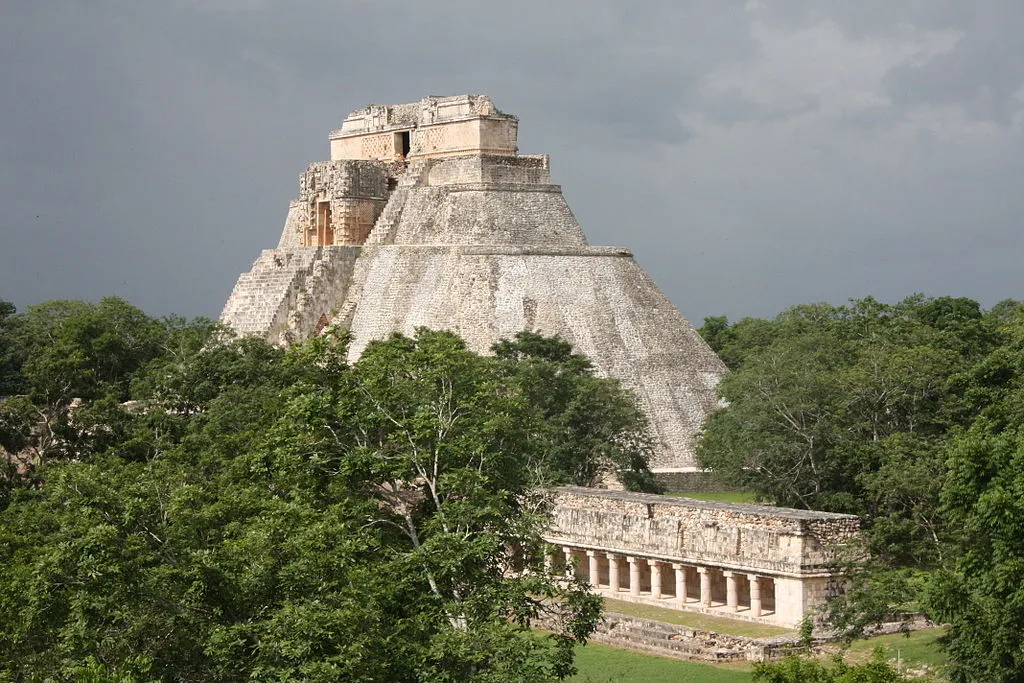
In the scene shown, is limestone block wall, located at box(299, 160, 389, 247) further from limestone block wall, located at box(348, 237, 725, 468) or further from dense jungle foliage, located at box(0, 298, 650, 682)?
dense jungle foliage, located at box(0, 298, 650, 682)

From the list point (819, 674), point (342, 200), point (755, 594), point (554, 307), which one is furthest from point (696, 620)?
point (342, 200)

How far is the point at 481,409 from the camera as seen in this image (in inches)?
770

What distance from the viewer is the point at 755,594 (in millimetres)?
24953

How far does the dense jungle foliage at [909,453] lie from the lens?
1877 centimetres

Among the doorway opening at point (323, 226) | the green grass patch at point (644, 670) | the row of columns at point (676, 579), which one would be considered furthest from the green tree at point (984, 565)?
the doorway opening at point (323, 226)

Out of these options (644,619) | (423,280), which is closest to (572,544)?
(644,619)

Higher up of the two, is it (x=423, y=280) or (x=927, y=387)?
(x=423, y=280)

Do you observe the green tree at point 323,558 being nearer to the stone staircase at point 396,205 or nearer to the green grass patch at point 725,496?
the green grass patch at point 725,496

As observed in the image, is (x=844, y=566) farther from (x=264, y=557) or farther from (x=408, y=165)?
(x=408, y=165)

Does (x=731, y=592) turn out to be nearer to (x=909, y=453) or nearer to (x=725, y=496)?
(x=909, y=453)

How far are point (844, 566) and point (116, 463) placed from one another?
32.2 ft

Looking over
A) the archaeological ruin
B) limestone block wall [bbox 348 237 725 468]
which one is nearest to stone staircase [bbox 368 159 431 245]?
the archaeological ruin

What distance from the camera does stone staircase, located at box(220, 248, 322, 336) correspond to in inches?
1801

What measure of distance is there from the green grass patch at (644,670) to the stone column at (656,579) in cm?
319
